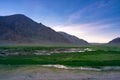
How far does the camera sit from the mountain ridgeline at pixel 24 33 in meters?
137

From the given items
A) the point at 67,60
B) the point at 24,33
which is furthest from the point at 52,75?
the point at 24,33

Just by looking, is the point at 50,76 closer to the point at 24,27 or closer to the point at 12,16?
the point at 24,27

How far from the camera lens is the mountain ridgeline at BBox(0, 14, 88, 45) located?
13675 cm

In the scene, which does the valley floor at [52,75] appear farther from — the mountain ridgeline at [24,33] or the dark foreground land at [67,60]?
the mountain ridgeline at [24,33]

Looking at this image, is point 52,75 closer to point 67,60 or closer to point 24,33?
point 67,60

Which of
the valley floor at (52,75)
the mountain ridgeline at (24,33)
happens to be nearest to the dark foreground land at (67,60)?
the valley floor at (52,75)

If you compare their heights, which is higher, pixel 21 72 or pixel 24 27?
pixel 24 27

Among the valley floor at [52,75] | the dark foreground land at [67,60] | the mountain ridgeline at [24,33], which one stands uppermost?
the mountain ridgeline at [24,33]

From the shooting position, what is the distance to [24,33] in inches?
5930

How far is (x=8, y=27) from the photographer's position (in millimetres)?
143000

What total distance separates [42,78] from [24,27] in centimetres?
14372

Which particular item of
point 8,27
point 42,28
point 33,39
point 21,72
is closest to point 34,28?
point 42,28

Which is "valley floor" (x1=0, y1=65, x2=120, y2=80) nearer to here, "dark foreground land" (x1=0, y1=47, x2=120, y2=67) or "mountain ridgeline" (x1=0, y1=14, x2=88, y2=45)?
"dark foreground land" (x1=0, y1=47, x2=120, y2=67)

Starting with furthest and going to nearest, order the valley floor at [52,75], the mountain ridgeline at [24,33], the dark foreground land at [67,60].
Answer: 1. the mountain ridgeline at [24,33]
2. the dark foreground land at [67,60]
3. the valley floor at [52,75]
